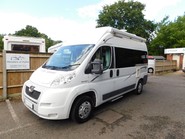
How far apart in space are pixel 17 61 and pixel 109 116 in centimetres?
401

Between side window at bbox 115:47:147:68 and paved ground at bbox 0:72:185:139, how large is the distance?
150 cm

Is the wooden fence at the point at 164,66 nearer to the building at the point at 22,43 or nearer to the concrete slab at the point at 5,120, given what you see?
the building at the point at 22,43

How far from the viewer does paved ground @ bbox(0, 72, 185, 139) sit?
10.8ft

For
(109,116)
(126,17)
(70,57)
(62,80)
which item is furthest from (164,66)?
(62,80)

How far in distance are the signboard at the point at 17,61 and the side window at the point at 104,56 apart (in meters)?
3.32

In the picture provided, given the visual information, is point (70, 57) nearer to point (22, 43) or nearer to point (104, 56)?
point (104, 56)

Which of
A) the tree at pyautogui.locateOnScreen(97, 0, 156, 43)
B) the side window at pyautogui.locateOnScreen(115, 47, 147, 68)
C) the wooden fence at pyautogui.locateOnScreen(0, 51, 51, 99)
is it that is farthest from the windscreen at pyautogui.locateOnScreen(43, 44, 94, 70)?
the tree at pyautogui.locateOnScreen(97, 0, 156, 43)

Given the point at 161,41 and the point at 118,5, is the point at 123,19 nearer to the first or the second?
the point at 118,5

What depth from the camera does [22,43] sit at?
8.48 metres

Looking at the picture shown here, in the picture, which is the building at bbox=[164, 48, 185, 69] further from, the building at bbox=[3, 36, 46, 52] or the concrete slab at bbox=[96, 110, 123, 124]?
the concrete slab at bbox=[96, 110, 123, 124]

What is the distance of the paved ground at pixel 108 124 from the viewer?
3.30 metres

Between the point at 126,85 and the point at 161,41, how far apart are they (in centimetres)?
2407

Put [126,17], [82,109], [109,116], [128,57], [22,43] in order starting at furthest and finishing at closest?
[126,17], [22,43], [128,57], [109,116], [82,109]

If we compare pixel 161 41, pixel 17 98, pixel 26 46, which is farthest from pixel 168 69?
pixel 17 98
